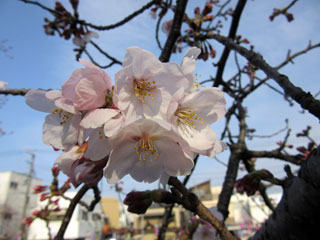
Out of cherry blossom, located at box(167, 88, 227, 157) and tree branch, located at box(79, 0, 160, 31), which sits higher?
tree branch, located at box(79, 0, 160, 31)

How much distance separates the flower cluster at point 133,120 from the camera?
638 mm

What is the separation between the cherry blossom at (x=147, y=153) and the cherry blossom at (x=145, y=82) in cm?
7

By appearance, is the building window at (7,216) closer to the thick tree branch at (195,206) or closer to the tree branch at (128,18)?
the tree branch at (128,18)

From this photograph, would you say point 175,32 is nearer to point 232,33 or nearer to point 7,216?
point 232,33

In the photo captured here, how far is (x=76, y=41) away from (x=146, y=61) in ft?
9.19

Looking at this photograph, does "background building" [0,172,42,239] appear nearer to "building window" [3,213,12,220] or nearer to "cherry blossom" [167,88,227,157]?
"building window" [3,213,12,220]

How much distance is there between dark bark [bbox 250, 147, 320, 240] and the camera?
2.15ft

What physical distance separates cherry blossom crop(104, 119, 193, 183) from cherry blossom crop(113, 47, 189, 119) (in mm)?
68

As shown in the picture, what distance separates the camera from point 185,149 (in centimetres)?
64

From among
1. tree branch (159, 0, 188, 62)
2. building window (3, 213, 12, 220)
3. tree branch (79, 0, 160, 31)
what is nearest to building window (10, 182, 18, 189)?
building window (3, 213, 12, 220)

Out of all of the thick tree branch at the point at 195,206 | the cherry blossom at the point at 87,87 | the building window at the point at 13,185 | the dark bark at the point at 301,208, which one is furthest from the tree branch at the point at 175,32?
the building window at the point at 13,185

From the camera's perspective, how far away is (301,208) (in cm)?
70

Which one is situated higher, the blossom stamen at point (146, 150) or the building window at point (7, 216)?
the building window at point (7, 216)

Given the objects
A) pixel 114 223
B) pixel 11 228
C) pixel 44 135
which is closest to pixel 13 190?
pixel 11 228
